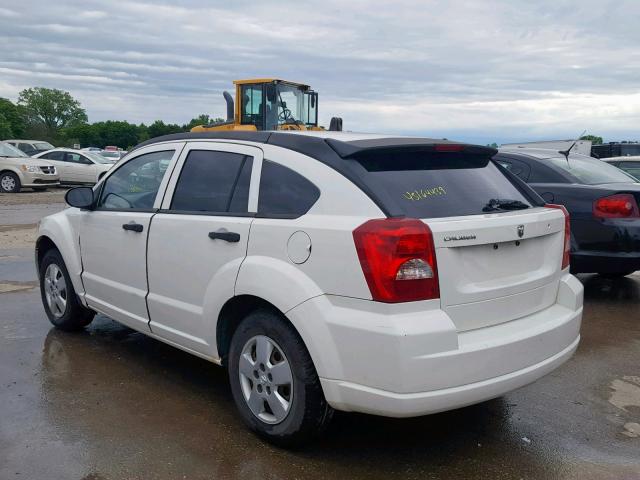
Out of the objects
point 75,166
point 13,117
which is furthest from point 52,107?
point 75,166

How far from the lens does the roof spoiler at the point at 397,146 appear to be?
3.55 m

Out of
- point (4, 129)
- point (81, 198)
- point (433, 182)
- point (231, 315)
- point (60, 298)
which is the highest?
point (433, 182)

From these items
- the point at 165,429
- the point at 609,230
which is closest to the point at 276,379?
the point at 165,429

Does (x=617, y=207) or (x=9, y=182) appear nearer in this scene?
(x=617, y=207)

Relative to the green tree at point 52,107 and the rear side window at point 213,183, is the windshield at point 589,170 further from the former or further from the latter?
the green tree at point 52,107

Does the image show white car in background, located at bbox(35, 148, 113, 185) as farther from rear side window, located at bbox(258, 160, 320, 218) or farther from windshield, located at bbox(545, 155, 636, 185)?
rear side window, located at bbox(258, 160, 320, 218)

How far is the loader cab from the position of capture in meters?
17.9

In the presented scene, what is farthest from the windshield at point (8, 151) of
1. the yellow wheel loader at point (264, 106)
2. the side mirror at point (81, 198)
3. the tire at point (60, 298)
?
the side mirror at point (81, 198)

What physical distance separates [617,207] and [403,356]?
15.1 feet

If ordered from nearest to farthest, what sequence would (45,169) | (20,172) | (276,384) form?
(276,384), (20,172), (45,169)

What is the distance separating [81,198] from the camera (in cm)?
528

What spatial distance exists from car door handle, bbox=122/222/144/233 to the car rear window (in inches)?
71.6

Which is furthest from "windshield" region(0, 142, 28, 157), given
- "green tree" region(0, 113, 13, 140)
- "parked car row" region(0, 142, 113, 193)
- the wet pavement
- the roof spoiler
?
"green tree" region(0, 113, 13, 140)

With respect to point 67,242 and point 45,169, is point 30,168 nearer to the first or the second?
point 45,169
